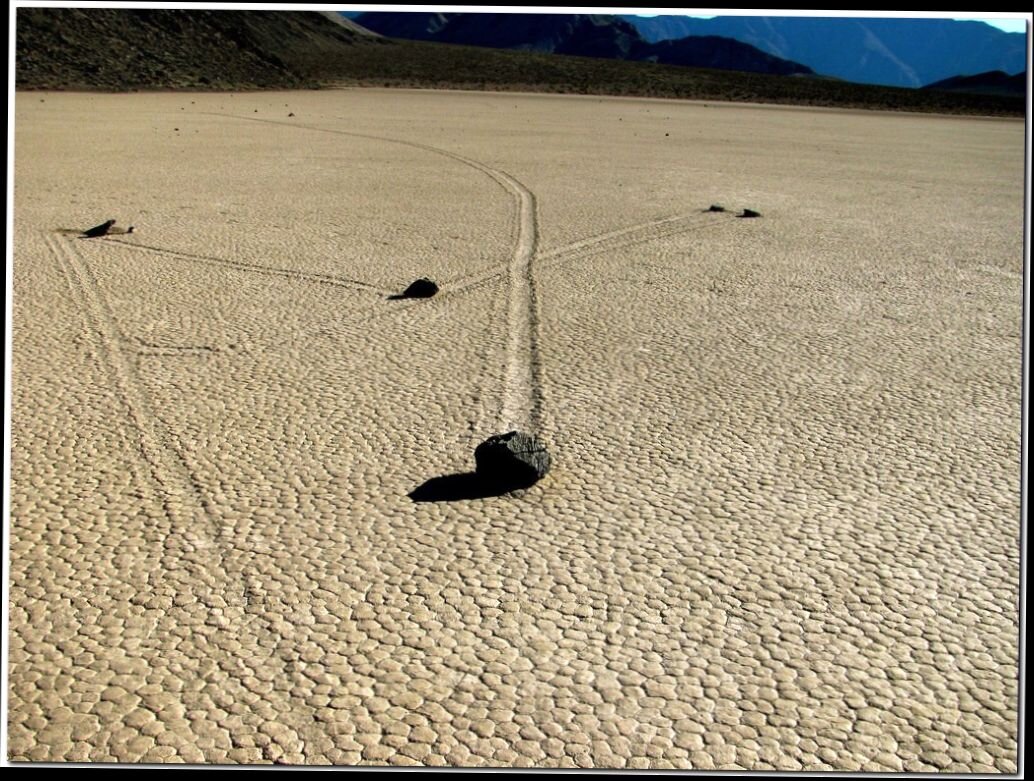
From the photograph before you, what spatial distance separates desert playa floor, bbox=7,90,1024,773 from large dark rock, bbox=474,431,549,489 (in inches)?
3.0

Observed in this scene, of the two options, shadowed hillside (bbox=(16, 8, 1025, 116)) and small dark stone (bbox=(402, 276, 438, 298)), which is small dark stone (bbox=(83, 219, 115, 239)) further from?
shadowed hillside (bbox=(16, 8, 1025, 116))

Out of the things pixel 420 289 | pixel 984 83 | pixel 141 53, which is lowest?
pixel 420 289

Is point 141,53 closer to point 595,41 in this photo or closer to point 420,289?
point 420,289

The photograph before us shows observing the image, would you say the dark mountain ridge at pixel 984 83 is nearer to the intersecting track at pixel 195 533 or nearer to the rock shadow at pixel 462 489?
the intersecting track at pixel 195 533

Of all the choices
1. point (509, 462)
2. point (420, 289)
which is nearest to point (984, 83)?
point (420, 289)

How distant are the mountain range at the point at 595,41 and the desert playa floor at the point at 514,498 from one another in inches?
4123

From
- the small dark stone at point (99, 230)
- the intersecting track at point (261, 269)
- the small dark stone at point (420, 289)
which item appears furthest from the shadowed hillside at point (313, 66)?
the small dark stone at point (420, 289)

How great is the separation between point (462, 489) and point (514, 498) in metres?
0.21

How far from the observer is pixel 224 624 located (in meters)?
2.90

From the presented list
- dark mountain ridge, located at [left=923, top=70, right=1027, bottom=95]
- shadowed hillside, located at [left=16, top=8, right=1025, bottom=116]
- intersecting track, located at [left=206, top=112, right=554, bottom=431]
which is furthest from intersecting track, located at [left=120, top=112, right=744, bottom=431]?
dark mountain ridge, located at [left=923, top=70, right=1027, bottom=95]

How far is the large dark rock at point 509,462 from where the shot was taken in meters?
3.81

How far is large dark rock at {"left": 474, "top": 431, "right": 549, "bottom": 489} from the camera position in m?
3.81

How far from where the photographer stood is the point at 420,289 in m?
6.66

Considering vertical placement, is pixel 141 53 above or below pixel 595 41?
below
